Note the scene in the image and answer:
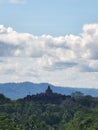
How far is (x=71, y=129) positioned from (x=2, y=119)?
62.2 m

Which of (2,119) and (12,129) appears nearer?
(12,129)

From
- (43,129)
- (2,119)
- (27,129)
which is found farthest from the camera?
(43,129)

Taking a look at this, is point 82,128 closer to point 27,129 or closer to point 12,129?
point 27,129

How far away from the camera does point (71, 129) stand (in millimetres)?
199750

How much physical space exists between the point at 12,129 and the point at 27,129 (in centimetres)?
A: 5414

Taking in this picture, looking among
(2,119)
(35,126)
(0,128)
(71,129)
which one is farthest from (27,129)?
(0,128)

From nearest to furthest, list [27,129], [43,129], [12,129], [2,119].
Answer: [12,129] < [2,119] < [27,129] < [43,129]

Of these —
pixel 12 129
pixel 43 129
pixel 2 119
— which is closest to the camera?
pixel 12 129

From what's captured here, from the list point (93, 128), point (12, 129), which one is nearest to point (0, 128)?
point (12, 129)

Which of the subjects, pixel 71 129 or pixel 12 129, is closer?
pixel 12 129

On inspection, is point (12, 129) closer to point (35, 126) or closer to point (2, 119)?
point (2, 119)

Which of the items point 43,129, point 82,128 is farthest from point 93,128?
point 43,129

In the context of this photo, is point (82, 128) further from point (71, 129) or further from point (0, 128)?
point (0, 128)

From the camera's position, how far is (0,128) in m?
132
